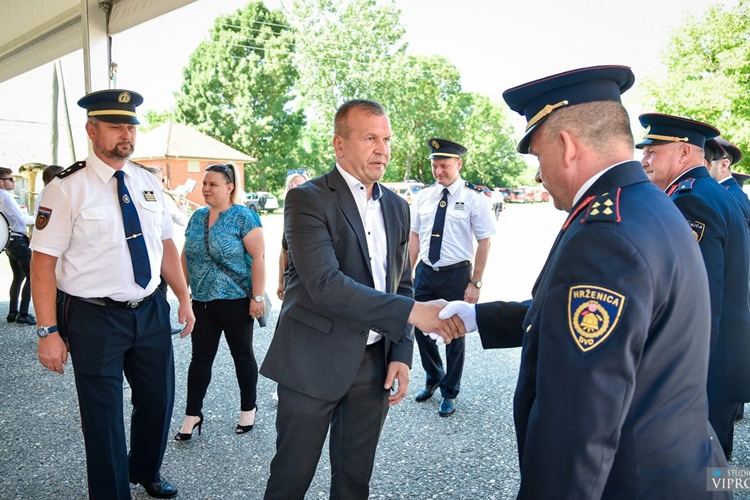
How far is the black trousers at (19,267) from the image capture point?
675 centimetres

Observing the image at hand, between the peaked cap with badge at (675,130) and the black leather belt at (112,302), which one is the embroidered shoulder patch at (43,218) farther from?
the peaked cap with badge at (675,130)

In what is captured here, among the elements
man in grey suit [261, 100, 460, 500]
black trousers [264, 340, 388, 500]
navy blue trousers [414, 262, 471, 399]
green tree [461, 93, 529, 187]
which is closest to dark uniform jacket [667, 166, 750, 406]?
man in grey suit [261, 100, 460, 500]

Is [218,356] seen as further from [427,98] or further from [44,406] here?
[427,98]

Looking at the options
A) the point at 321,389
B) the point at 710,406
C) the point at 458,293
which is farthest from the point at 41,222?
the point at 710,406

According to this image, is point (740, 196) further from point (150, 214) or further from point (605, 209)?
point (150, 214)

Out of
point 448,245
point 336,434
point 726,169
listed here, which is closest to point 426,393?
point 448,245

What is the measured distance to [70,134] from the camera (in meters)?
9.80

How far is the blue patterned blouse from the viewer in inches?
143

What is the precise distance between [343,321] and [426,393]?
97.4 inches

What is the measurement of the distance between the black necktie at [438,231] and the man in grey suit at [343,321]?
6.94ft

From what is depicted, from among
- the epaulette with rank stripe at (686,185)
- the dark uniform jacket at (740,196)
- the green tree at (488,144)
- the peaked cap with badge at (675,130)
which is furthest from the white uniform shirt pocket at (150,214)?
the green tree at (488,144)

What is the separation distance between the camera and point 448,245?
4.42 metres

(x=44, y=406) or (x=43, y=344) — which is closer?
(x=43, y=344)

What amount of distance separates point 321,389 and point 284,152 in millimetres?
39424
